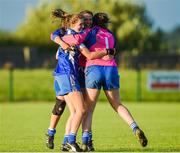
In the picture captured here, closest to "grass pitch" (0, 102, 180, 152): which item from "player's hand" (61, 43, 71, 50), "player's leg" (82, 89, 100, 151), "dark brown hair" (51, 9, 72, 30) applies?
"player's leg" (82, 89, 100, 151)

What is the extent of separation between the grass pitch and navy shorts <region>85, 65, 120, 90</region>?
3.36 feet

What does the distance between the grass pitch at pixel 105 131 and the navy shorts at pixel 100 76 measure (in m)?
1.03

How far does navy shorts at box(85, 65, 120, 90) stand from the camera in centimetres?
1168

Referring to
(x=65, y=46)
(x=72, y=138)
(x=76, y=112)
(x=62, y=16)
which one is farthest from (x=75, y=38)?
(x=72, y=138)

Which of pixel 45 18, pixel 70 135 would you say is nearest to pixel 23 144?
pixel 70 135

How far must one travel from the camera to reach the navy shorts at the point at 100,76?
460 inches

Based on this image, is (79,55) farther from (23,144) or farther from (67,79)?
(23,144)

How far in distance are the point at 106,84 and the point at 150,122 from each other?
8.19 m

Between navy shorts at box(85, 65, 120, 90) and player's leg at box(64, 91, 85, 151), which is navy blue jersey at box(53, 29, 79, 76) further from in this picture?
player's leg at box(64, 91, 85, 151)

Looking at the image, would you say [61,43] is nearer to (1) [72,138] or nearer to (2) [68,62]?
(2) [68,62]

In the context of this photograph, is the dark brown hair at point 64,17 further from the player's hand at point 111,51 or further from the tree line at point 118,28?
the tree line at point 118,28

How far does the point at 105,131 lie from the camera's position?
16.6 meters

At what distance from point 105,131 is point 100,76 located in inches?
197

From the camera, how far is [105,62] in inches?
462
